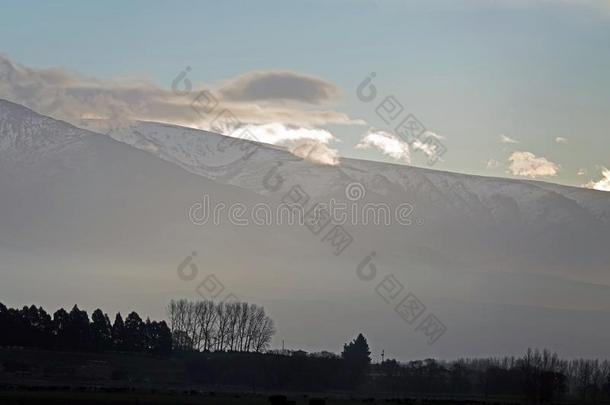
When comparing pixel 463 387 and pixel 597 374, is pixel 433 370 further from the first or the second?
pixel 597 374

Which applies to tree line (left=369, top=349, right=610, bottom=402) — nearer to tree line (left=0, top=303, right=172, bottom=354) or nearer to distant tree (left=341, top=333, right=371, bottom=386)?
distant tree (left=341, top=333, right=371, bottom=386)

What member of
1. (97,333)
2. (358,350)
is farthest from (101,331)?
(358,350)

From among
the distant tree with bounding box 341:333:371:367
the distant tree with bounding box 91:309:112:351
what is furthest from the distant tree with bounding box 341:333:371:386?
the distant tree with bounding box 91:309:112:351

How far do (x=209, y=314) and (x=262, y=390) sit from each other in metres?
46.1

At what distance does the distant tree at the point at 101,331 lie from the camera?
107 metres

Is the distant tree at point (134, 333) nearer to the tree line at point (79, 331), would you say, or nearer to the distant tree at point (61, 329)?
the tree line at point (79, 331)

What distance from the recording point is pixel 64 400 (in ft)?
176

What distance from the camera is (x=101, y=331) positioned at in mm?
109312

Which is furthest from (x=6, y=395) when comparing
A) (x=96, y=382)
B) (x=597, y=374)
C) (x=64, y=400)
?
(x=597, y=374)

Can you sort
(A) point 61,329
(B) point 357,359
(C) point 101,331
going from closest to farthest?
(A) point 61,329
(C) point 101,331
(B) point 357,359

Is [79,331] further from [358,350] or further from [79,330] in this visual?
[358,350]

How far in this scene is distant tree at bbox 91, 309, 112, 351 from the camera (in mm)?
107312

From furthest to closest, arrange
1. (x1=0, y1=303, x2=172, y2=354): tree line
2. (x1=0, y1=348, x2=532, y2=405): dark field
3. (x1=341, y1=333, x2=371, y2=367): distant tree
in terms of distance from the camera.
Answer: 1. (x1=341, y1=333, x2=371, y2=367): distant tree
2. (x1=0, y1=303, x2=172, y2=354): tree line
3. (x1=0, y1=348, x2=532, y2=405): dark field

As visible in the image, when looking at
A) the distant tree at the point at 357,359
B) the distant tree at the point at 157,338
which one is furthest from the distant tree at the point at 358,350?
the distant tree at the point at 157,338
